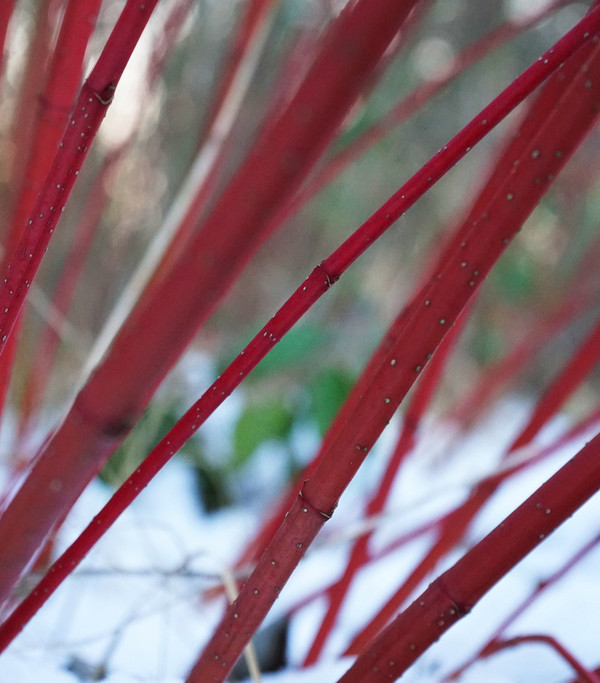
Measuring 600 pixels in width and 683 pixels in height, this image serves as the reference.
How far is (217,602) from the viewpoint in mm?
953

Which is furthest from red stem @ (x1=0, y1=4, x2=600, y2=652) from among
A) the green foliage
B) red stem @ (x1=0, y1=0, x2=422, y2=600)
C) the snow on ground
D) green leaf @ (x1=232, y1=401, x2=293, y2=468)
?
the green foliage

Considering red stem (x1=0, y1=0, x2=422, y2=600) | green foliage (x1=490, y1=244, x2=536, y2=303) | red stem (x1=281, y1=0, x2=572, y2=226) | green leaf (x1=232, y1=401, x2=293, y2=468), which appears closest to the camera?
red stem (x1=0, y1=0, x2=422, y2=600)

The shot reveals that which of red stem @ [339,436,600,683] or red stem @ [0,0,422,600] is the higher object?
red stem @ [0,0,422,600]

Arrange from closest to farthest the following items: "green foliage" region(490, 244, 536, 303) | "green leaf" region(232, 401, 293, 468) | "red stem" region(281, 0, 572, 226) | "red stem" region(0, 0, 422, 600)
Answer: "red stem" region(0, 0, 422, 600) < "red stem" region(281, 0, 572, 226) < "green leaf" region(232, 401, 293, 468) < "green foliage" region(490, 244, 536, 303)

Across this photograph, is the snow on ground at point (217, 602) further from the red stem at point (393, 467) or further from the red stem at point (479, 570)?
the red stem at point (479, 570)

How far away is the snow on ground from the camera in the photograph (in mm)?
562

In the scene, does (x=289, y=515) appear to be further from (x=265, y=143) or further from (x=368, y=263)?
(x=368, y=263)

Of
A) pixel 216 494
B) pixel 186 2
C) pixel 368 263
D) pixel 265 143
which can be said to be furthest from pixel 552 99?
pixel 368 263

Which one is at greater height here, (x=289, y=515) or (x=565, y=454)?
(x=565, y=454)

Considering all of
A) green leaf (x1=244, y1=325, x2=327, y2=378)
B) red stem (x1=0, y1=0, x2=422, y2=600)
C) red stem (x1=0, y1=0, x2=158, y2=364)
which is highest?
green leaf (x1=244, y1=325, x2=327, y2=378)

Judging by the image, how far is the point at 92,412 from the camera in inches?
11.1

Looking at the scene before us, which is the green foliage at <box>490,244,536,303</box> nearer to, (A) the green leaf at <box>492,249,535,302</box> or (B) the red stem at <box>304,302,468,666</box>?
(A) the green leaf at <box>492,249,535,302</box>

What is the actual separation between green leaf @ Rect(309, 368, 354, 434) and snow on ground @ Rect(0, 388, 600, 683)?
6.1 inches

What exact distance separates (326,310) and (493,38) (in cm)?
180
